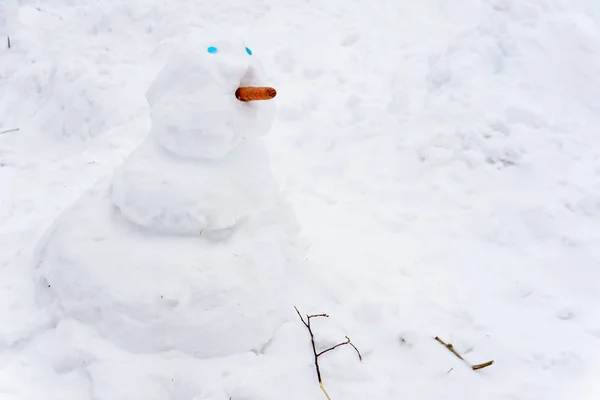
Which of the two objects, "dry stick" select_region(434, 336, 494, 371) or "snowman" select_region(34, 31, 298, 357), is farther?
"dry stick" select_region(434, 336, 494, 371)


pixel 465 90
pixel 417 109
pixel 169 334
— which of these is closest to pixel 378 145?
pixel 417 109

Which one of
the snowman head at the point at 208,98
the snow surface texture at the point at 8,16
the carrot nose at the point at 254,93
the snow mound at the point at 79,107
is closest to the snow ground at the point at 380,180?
the snow mound at the point at 79,107

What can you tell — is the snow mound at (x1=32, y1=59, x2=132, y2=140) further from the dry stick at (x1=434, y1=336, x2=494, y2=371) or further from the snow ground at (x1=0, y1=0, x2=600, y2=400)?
the dry stick at (x1=434, y1=336, x2=494, y2=371)

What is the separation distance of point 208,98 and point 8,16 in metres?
4.79

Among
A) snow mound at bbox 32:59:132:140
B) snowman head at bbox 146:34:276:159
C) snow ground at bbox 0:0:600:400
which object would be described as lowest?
snow mound at bbox 32:59:132:140

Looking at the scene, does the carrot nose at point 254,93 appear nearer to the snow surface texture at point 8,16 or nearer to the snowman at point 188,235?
the snowman at point 188,235

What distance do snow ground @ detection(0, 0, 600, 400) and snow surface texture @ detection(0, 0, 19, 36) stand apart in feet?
0.61

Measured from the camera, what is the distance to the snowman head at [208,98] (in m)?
1.86

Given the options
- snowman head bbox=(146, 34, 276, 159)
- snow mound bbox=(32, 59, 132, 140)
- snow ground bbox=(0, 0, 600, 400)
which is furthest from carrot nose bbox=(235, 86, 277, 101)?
snow mound bbox=(32, 59, 132, 140)

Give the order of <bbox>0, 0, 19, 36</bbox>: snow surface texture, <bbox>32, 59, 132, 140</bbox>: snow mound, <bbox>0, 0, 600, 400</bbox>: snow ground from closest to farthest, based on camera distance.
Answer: <bbox>0, 0, 600, 400</bbox>: snow ground < <bbox>32, 59, 132, 140</bbox>: snow mound < <bbox>0, 0, 19, 36</bbox>: snow surface texture

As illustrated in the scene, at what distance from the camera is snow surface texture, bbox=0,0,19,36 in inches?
202

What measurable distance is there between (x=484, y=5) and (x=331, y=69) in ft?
5.27

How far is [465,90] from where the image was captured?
3.79 meters

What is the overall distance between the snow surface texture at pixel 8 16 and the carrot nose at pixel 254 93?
476 cm
